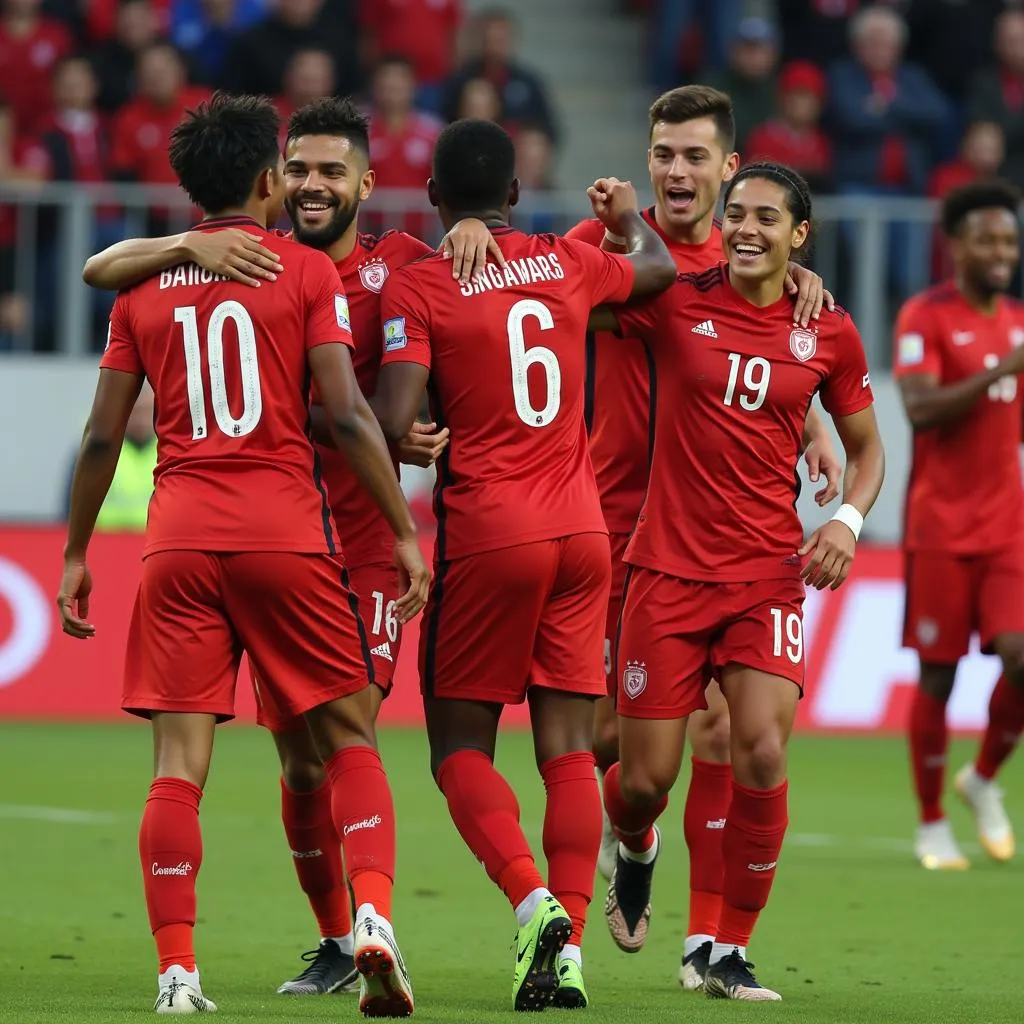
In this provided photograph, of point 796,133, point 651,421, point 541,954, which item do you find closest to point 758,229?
point 651,421

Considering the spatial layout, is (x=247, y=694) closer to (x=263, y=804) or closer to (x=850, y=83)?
(x=263, y=804)

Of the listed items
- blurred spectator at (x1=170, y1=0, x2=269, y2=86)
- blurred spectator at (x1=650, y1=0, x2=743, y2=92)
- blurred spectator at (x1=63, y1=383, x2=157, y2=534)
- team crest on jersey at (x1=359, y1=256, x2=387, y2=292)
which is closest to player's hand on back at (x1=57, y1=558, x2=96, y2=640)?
team crest on jersey at (x1=359, y1=256, x2=387, y2=292)

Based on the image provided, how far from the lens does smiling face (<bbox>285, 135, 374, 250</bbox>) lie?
6270 millimetres

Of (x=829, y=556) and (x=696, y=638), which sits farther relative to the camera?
(x=696, y=638)

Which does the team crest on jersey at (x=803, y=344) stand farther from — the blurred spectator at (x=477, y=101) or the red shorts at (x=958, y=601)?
the blurred spectator at (x=477, y=101)

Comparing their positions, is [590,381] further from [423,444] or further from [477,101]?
[477,101]

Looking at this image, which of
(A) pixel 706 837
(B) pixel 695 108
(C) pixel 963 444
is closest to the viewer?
(A) pixel 706 837

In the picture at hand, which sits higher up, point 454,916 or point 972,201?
point 972,201

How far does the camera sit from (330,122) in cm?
629

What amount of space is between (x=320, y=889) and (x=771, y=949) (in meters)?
1.59

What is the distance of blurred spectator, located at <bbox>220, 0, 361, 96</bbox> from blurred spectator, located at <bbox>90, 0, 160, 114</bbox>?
0.66 metres

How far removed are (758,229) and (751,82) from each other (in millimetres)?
11209

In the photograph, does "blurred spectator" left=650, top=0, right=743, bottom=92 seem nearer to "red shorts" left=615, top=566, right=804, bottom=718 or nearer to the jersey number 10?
"red shorts" left=615, top=566, right=804, bottom=718

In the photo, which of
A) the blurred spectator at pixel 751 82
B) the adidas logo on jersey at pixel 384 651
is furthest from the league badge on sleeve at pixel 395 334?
the blurred spectator at pixel 751 82
